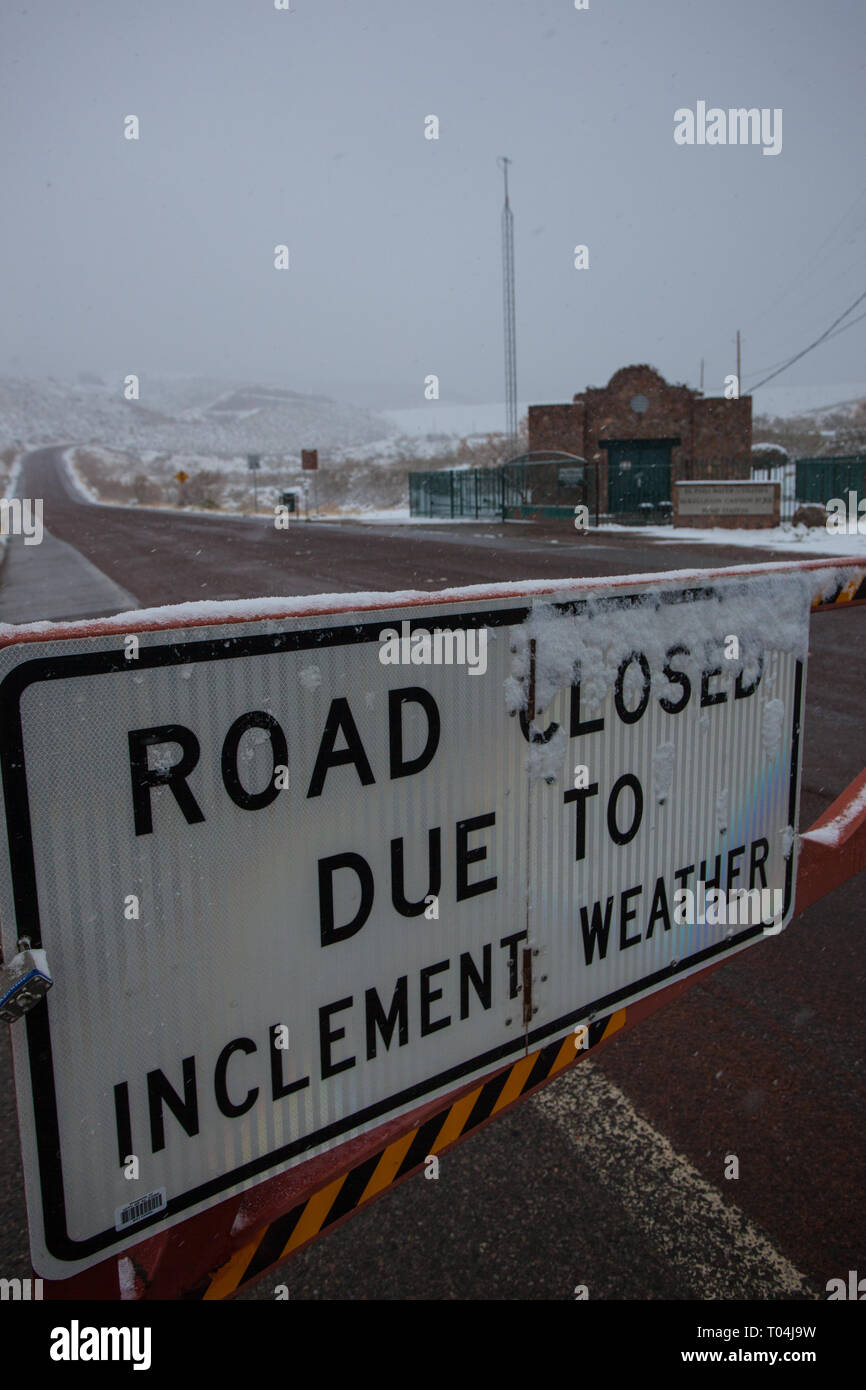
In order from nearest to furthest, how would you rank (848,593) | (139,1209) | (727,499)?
(139,1209) → (848,593) → (727,499)

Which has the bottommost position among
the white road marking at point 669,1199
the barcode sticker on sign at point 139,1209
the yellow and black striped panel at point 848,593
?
the white road marking at point 669,1199

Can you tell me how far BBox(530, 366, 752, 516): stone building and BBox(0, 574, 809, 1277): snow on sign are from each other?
32711 millimetres

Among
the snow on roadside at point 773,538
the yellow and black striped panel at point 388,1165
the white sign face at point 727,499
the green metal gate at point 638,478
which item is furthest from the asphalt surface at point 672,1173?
the green metal gate at point 638,478

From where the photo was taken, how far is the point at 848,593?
2.71 metres

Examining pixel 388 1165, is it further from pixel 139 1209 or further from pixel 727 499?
pixel 727 499

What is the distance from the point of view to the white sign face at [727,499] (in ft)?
79.5

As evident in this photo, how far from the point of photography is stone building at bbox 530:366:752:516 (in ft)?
110

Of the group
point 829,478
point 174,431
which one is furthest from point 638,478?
point 174,431

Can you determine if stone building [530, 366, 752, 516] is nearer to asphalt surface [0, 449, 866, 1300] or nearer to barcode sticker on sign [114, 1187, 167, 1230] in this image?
asphalt surface [0, 449, 866, 1300]

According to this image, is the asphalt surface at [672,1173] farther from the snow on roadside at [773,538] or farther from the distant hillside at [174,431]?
the distant hillside at [174,431]

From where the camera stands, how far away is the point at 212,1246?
5.33 ft

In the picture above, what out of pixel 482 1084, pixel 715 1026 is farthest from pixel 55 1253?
pixel 715 1026

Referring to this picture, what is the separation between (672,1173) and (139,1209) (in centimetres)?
153
